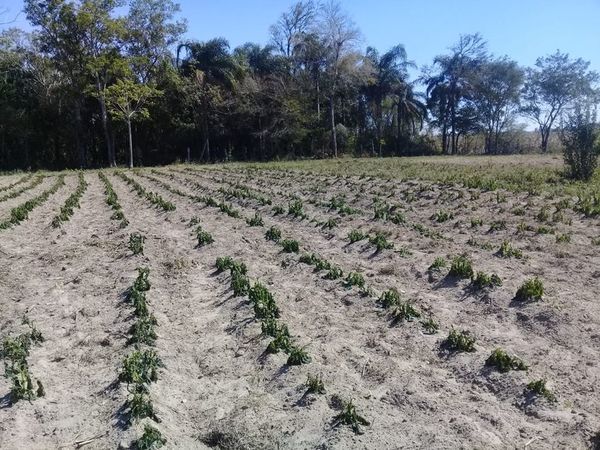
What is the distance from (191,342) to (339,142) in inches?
1662

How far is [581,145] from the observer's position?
17.8 metres

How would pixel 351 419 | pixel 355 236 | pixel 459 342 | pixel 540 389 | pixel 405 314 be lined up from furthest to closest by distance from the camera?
pixel 355 236, pixel 405 314, pixel 459 342, pixel 540 389, pixel 351 419

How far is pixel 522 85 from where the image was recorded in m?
51.9

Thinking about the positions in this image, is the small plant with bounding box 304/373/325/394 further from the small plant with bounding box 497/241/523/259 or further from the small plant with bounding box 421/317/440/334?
the small plant with bounding box 497/241/523/259

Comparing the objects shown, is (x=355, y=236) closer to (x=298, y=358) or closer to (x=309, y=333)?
(x=309, y=333)

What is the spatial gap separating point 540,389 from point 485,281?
110 inches

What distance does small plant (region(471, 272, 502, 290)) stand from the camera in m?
7.62

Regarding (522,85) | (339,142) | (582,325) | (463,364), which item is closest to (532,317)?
(582,325)

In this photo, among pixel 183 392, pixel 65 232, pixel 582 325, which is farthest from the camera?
pixel 65 232

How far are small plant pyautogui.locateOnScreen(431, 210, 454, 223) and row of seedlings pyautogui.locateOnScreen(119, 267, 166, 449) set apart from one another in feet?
24.7

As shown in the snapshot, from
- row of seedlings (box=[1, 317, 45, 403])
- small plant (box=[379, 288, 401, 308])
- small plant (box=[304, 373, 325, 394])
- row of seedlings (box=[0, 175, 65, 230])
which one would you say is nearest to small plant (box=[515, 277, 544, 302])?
small plant (box=[379, 288, 401, 308])

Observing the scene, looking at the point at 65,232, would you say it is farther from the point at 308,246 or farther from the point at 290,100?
the point at 290,100

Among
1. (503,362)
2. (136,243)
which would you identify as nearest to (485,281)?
(503,362)

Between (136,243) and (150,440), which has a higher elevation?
(136,243)
